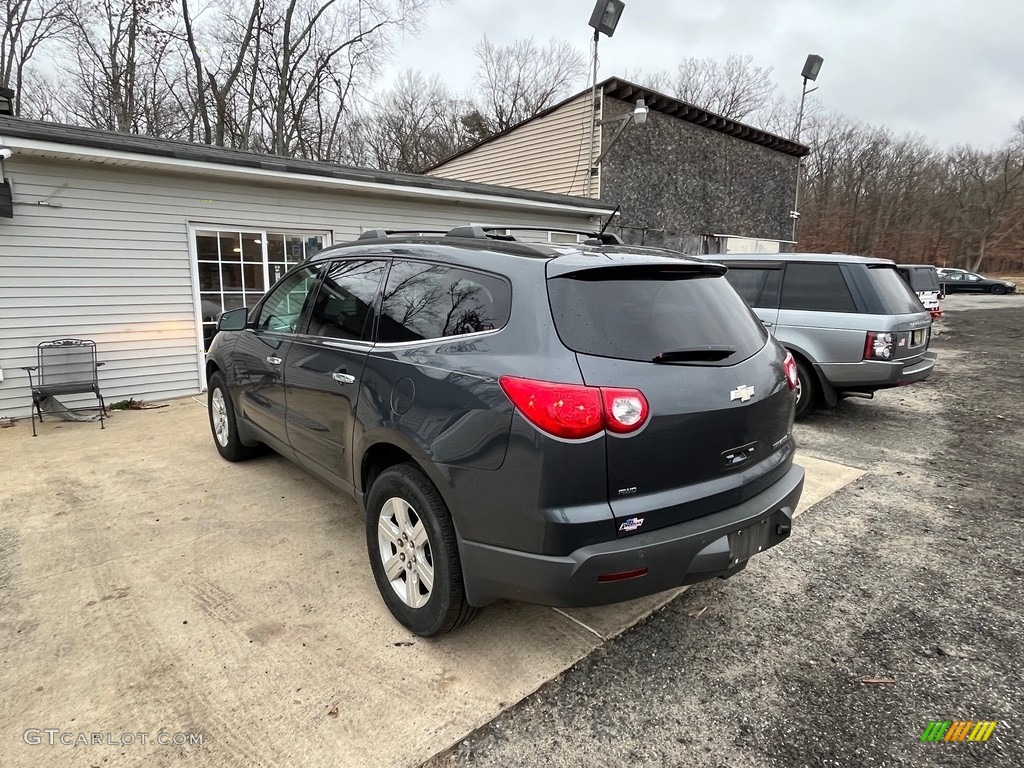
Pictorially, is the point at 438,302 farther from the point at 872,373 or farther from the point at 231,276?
the point at 231,276

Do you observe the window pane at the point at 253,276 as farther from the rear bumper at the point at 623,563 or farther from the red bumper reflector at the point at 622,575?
the red bumper reflector at the point at 622,575

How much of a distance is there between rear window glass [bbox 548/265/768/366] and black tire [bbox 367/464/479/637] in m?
0.88

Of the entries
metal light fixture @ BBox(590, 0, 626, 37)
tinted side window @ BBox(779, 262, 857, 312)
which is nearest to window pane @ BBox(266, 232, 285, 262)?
tinted side window @ BBox(779, 262, 857, 312)

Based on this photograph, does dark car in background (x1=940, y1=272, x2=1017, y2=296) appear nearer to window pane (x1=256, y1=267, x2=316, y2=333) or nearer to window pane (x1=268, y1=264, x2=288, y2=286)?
window pane (x1=268, y1=264, x2=288, y2=286)

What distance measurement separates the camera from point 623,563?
1919mm

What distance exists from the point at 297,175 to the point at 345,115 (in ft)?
72.6

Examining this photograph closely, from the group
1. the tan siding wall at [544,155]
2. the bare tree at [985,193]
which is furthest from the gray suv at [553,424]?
the bare tree at [985,193]

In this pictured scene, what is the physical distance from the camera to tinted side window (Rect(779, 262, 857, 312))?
577cm

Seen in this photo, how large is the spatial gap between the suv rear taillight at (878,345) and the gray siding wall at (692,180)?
8.73 meters

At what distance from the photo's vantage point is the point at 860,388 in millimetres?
5715

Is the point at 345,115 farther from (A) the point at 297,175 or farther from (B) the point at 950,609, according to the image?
(B) the point at 950,609

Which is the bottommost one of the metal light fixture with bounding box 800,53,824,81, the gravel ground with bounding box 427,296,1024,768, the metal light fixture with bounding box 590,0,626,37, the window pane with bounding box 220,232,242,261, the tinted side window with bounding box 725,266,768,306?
the gravel ground with bounding box 427,296,1024,768

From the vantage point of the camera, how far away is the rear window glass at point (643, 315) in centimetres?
204

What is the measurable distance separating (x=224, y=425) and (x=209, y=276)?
3.46 meters
